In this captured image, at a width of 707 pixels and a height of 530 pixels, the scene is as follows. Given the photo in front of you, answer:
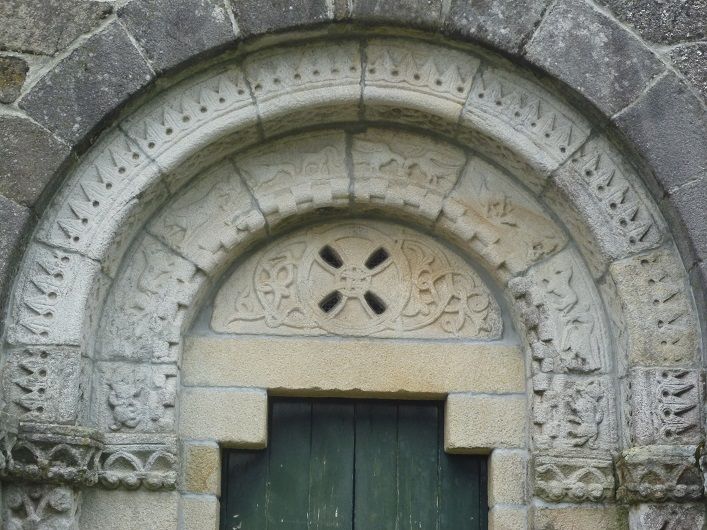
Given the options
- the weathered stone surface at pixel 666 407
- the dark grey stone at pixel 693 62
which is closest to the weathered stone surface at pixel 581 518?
the weathered stone surface at pixel 666 407

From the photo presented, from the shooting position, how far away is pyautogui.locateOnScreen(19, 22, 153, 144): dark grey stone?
502 cm

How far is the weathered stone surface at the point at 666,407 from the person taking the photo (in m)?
4.93

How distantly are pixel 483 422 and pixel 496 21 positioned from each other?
167cm

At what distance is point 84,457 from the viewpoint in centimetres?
489

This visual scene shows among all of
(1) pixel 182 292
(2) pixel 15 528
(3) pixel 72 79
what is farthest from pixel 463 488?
(3) pixel 72 79

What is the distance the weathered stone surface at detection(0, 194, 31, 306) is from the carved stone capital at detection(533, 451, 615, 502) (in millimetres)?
2231

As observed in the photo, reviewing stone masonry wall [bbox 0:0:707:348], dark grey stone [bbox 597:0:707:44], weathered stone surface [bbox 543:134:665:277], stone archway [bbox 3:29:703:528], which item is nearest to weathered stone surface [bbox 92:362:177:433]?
stone archway [bbox 3:29:703:528]

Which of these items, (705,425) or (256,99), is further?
(256,99)

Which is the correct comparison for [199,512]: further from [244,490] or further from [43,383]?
[43,383]

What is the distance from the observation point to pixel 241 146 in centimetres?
543

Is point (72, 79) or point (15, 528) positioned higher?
point (72, 79)

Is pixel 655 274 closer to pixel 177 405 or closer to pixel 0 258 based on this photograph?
pixel 177 405

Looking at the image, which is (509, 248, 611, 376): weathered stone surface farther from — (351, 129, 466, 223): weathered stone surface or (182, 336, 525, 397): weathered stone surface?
(351, 129, 466, 223): weathered stone surface

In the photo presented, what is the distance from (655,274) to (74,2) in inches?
102
